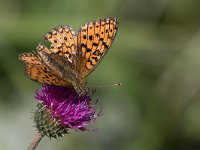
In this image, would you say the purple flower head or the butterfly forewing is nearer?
the purple flower head

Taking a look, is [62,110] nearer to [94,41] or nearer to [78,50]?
[78,50]

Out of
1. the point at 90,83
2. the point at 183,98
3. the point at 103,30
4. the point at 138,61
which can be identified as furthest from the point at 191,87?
the point at 103,30

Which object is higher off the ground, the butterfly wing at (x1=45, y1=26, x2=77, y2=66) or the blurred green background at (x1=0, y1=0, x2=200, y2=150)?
the butterfly wing at (x1=45, y1=26, x2=77, y2=66)

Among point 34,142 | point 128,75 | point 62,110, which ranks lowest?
point 128,75

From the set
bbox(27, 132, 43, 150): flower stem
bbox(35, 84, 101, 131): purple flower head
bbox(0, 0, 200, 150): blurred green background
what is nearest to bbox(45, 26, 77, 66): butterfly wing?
bbox(35, 84, 101, 131): purple flower head

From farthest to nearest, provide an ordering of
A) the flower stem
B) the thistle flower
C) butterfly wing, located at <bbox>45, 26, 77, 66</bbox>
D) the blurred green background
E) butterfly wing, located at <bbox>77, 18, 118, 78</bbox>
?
1. the blurred green background
2. butterfly wing, located at <bbox>45, 26, 77, 66</bbox>
3. butterfly wing, located at <bbox>77, 18, 118, 78</bbox>
4. the thistle flower
5. the flower stem

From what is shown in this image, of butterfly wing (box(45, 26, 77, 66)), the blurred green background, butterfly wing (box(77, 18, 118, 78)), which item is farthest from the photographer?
the blurred green background

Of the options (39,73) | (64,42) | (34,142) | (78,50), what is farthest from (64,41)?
(34,142)

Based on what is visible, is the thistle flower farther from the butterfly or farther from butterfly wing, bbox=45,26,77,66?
butterfly wing, bbox=45,26,77,66
